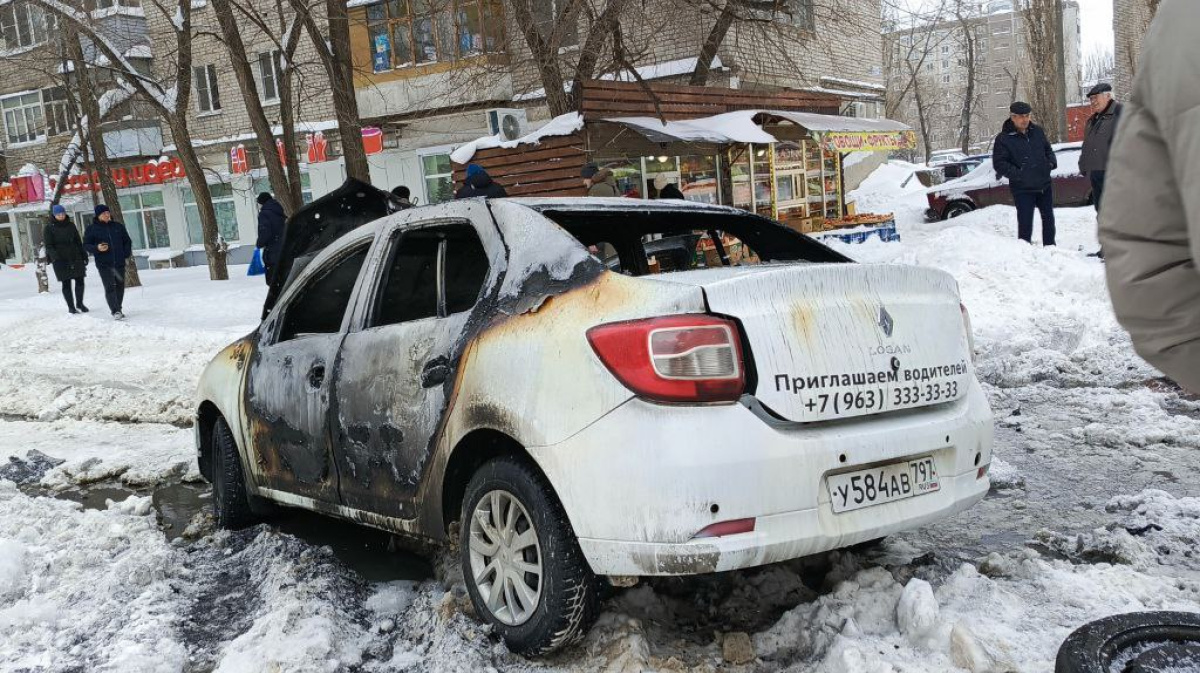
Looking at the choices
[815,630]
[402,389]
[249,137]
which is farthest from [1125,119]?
[249,137]

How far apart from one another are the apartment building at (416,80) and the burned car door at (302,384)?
1035cm

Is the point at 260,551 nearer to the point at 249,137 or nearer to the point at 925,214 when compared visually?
the point at 925,214

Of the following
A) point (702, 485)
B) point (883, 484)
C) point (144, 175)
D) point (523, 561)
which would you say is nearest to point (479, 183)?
point (523, 561)

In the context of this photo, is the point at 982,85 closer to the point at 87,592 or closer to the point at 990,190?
the point at 990,190

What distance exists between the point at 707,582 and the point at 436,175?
2611 cm

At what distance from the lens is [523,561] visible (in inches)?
132

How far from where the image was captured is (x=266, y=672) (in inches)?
131

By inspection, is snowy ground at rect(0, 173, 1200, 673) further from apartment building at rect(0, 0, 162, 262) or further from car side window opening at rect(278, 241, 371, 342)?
apartment building at rect(0, 0, 162, 262)

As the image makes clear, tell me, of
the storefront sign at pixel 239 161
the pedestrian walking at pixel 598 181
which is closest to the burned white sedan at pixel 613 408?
the pedestrian walking at pixel 598 181

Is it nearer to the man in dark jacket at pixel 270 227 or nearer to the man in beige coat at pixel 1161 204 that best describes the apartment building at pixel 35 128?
the man in dark jacket at pixel 270 227

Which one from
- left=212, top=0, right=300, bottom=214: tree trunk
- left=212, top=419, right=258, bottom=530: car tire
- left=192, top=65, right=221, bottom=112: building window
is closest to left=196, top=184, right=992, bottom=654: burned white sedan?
left=212, top=419, right=258, bottom=530: car tire

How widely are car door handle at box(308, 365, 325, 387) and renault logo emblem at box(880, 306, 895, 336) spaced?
7.73ft

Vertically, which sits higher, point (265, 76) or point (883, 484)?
point (265, 76)

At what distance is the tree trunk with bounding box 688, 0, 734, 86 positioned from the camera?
16.0 metres
